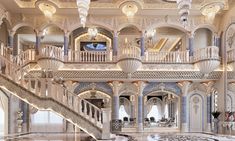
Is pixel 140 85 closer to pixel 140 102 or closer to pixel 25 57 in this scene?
pixel 140 102

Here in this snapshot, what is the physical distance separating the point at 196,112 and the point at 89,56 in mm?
6377

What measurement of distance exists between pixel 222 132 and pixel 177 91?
9.71 feet

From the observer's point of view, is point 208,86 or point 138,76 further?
point 208,86

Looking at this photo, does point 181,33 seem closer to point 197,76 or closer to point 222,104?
point 197,76

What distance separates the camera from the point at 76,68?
14.6m

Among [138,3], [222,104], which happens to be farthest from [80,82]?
[222,104]

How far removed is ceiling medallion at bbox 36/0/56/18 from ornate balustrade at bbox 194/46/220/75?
718 cm

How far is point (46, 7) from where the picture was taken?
14.3 m

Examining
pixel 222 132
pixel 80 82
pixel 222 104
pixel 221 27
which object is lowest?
pixel 222 132

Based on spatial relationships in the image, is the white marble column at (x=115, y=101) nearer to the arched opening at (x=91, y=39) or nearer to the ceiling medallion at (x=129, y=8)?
the arched opening at (x=91, y=39)

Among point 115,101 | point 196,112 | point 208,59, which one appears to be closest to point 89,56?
point 115,101

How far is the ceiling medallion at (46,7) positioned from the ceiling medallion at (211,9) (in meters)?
6.96

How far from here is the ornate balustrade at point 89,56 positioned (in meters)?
14.8

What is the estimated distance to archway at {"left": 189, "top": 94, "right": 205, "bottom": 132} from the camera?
1622 cm
